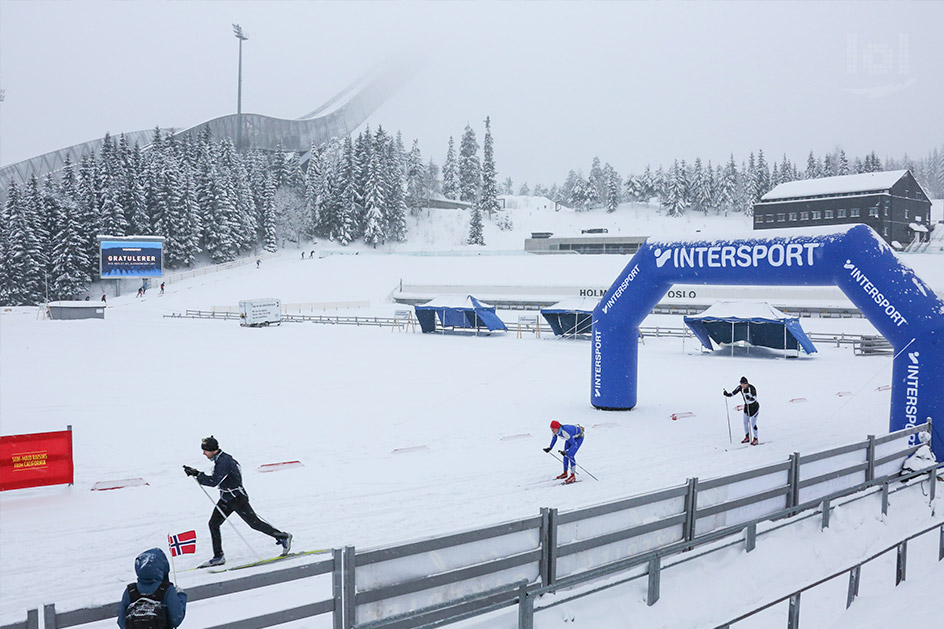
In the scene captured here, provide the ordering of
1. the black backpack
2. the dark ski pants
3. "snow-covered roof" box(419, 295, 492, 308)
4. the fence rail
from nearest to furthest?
the black backpack
the fence rail
the dark ski pants
"snow-covered roof" box(419, 295, 492, 308)

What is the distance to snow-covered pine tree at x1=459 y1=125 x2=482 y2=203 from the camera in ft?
381

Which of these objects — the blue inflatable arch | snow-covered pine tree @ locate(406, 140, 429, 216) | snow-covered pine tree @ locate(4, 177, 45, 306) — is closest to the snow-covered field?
the blue inflatable arch

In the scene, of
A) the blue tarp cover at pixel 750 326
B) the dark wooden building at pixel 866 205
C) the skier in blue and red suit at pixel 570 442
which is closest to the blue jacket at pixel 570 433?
the skier in blue and red suit at pixel 570 442

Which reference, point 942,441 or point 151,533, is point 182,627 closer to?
point 151,533

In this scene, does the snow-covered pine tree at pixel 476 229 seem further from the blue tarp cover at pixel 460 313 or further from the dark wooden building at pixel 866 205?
the blue tarp cover at pixel 460 313

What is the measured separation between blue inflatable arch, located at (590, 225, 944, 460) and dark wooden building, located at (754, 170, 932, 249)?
2116 inches

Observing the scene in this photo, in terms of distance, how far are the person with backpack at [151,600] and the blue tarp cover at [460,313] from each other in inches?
1348

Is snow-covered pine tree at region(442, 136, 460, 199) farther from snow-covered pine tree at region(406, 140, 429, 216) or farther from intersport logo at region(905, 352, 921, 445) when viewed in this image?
intersport logo at region(905, 352, 921, 445)

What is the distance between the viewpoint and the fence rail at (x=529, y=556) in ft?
15.9

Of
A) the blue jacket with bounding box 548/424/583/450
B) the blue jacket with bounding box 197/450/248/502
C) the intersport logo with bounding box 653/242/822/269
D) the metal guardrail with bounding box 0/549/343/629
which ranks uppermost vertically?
the intersport logo with bounding box 653/242/822/269

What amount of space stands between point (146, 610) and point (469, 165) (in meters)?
117

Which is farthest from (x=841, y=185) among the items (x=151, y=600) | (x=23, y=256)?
(x=23, y=256)

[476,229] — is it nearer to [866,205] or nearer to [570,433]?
[866,205]

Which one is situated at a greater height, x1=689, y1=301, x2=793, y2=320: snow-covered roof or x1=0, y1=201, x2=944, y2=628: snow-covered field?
x1=689, y1=301, x2=793, y2=320: snow-covered roof
